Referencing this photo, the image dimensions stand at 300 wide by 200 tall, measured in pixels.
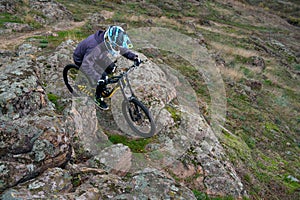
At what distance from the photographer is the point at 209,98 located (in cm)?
1387

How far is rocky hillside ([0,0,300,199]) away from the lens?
14.7 ft

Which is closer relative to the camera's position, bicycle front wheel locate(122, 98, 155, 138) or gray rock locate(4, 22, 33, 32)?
bicycle front wheel locate(122, 98, 155, 138)

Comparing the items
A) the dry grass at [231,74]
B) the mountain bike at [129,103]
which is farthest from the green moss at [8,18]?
the dry grass at [231,74]

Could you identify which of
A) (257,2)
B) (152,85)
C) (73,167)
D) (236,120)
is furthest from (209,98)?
(257,2)

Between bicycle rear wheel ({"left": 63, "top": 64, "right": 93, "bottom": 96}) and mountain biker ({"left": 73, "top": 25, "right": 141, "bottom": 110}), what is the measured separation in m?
0.69

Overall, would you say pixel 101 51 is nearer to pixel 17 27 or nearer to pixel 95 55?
pixel 95 55

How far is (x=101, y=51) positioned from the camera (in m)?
6.46

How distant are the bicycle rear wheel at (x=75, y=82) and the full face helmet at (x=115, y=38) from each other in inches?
67.1

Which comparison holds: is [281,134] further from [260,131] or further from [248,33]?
[248,33]

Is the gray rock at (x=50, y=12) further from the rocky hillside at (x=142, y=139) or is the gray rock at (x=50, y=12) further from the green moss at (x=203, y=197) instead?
the green moss at (x=203, y=197)

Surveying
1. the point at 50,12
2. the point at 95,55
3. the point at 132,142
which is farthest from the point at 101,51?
the point at 50,12

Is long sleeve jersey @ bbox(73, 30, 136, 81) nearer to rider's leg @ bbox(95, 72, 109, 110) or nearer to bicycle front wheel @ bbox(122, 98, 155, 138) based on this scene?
rider's leg @ bbox(95, 72, 109, 110)

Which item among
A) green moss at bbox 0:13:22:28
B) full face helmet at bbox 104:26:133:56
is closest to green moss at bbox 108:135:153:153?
full face helmet at bbox 104:26:133:56

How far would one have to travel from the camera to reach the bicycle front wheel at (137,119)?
23.4ft
